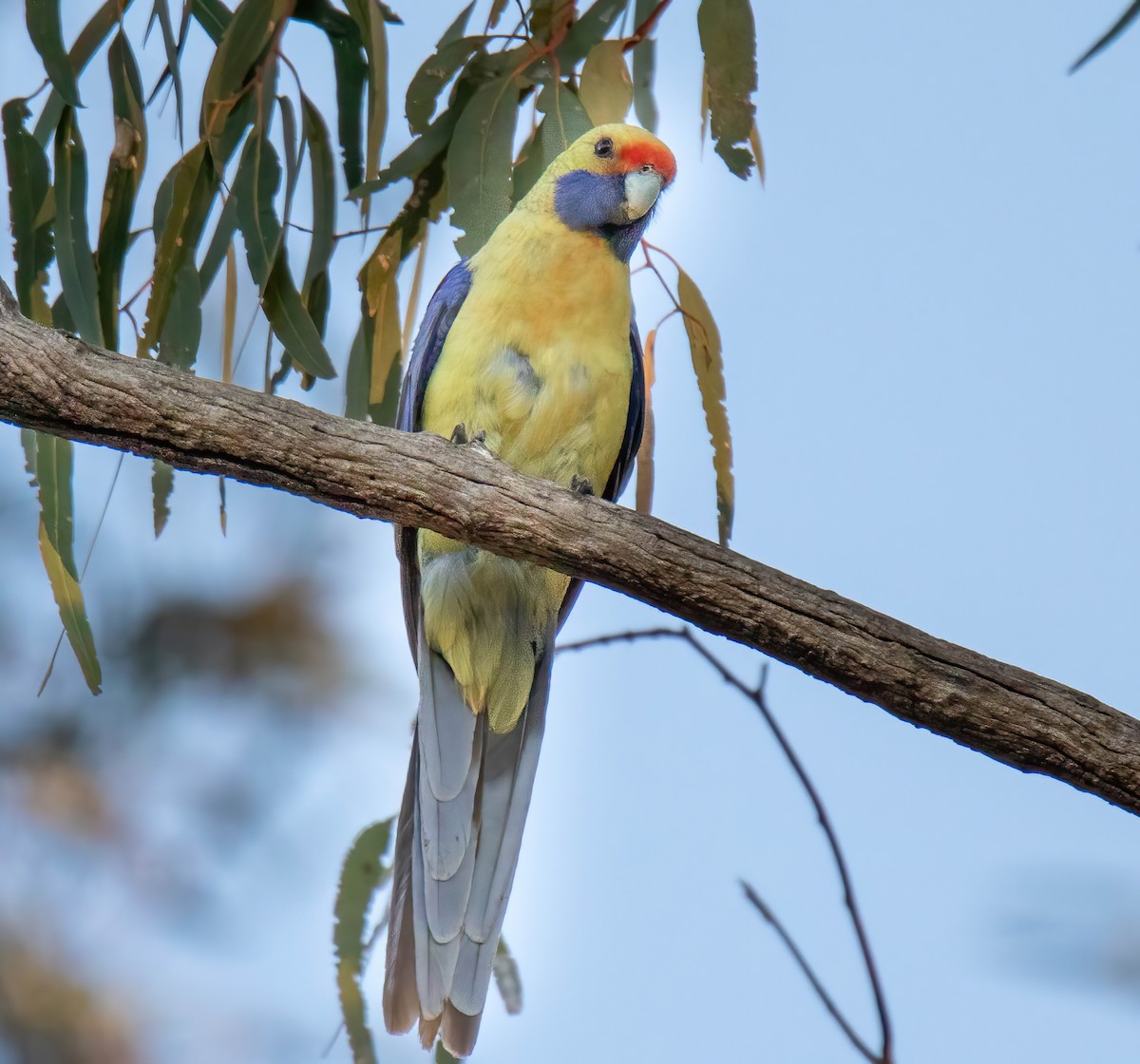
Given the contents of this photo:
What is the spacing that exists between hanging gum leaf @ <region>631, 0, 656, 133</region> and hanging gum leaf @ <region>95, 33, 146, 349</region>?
3.32ft

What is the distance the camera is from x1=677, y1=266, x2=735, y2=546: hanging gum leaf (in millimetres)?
2467

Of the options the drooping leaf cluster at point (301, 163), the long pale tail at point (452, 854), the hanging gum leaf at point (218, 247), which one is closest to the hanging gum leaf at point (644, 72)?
the drooping leaf cluster at point (301, 163)

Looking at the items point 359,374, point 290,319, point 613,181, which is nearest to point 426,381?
point 359,374

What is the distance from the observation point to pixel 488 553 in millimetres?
2781

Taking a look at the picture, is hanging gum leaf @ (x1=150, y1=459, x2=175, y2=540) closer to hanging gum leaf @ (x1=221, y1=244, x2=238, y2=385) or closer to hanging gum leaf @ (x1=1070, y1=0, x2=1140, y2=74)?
hanging gum leaf @ (x1=221, y1=244, x2=238, y2=385)

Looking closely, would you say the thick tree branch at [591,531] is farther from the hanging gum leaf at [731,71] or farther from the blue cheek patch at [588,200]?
the blue cheek patch at [588,200]

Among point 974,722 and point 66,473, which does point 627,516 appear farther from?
point 66,473

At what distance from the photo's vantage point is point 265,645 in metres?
5.37

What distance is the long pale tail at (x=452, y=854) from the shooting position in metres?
2.46

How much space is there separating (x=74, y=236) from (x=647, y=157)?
124 centimetres

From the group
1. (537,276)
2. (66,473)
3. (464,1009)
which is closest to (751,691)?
(464,1009)

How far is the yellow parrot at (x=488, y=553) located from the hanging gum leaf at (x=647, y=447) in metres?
0.05

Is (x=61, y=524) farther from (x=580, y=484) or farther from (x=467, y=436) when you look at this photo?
(x=580, y=484)

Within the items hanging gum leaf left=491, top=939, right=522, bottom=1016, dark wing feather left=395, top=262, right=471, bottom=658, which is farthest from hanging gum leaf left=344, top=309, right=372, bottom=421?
hanging gum leaf left=491, top=939, right=522, bottom=1016
